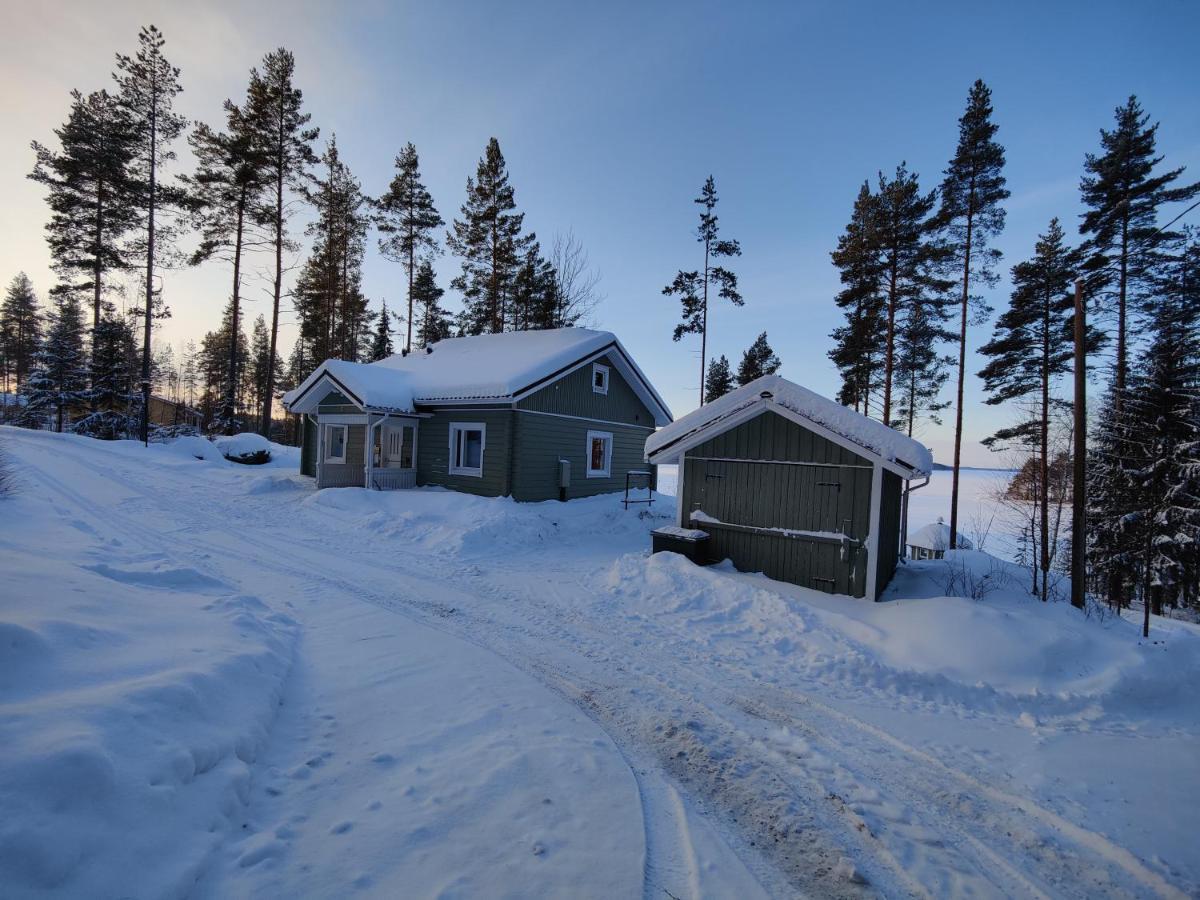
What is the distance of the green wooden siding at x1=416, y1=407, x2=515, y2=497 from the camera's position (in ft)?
47.3

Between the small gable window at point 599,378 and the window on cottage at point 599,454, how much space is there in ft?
4.96

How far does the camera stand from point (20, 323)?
4275 cm

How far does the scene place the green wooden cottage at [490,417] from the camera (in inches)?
576

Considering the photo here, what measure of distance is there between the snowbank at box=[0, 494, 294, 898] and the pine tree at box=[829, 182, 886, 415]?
21.5 metres

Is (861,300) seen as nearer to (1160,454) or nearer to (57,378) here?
(1160,454)

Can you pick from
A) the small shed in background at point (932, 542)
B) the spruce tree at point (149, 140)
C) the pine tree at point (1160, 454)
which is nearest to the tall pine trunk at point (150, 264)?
the spruce tree at point (149, 140)

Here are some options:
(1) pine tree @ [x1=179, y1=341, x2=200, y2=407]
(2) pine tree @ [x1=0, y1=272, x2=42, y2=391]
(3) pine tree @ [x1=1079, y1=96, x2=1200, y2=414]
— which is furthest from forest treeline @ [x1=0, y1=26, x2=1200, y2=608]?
(1) pine tree @ [x1=179, y1=341, x2=200, y2=407]

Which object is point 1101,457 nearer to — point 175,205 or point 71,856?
point 71,856

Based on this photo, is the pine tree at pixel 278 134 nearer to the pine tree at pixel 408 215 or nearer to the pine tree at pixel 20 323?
the pine tree at pixel 408 215

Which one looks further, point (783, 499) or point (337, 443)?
point (337, 443)

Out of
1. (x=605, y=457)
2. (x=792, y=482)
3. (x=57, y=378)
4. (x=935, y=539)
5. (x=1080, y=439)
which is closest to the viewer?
(x=1080, y=439)

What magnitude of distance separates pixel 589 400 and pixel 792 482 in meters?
9.32

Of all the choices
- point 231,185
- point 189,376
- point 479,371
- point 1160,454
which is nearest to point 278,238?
point 231,185

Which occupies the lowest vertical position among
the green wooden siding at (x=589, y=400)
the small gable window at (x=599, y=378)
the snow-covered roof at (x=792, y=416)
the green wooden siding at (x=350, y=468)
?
the green wooden siding at (x=350, y=468)
